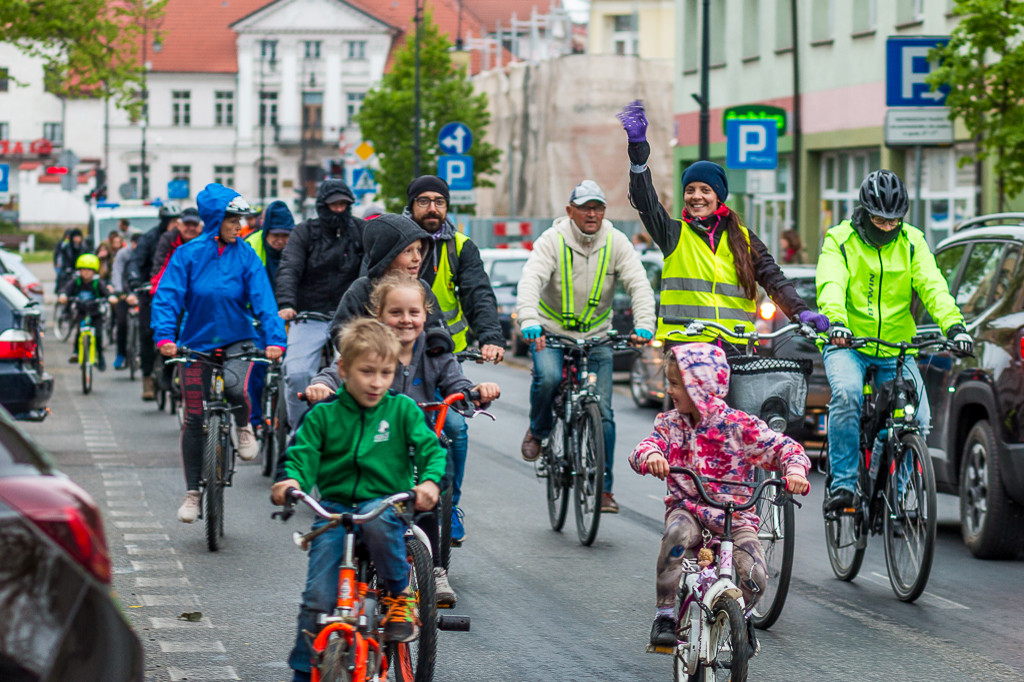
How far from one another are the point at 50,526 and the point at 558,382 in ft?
21.1

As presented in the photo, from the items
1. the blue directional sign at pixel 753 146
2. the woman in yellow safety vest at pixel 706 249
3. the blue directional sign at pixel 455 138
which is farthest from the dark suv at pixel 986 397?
the blue directional sign at pixel 455 138

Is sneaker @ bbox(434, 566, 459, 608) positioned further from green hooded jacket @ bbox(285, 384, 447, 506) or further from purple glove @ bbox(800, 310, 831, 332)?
purple glove @ bbox(800, 310, 831, 332)

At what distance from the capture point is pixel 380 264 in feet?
23.5

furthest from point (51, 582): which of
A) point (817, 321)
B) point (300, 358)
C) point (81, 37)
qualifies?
point (81, 37)

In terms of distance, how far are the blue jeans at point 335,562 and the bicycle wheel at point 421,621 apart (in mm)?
174

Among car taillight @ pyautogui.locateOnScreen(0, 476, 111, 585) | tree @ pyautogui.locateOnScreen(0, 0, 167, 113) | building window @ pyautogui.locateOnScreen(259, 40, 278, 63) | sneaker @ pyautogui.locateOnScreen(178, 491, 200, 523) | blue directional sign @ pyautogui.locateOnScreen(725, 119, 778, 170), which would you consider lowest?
sneaker @ pyautogui.locateOnScreen(178, 491, 200, 523)

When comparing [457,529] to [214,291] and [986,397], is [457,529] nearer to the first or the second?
[214,291]

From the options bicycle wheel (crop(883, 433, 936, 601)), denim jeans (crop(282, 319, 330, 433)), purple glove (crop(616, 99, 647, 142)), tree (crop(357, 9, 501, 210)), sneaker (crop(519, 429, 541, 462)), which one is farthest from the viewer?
tree (crop(357, 9, 501, 210))

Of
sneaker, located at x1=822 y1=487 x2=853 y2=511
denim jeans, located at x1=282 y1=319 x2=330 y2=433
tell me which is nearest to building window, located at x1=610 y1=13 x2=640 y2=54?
denim jeans, located at x1=282 y1=319 x2=330 y2=433

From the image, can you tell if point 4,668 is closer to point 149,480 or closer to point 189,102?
point 149,480

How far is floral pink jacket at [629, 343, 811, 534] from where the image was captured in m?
6.03

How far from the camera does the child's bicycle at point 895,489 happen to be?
7.84m

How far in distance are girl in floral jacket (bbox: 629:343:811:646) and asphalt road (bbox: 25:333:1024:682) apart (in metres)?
0.67

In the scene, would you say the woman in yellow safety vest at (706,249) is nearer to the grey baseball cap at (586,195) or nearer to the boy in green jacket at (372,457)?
the grey baseball cap at (586,195)
